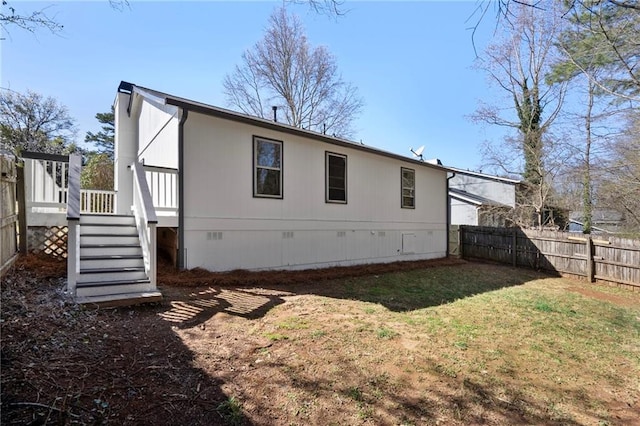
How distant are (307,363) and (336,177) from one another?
677 cm

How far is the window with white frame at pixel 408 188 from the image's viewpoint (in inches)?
457

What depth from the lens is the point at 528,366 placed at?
3.54 meters

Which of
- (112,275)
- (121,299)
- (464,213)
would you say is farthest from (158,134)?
(464,213)

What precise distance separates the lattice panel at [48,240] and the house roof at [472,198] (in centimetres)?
1778

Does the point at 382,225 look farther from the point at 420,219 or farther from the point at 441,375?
the point at 441,375

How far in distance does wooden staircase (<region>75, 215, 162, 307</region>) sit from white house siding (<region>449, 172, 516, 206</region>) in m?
17.4

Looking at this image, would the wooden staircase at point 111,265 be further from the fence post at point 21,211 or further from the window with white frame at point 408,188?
the window with white frame at point 408,188

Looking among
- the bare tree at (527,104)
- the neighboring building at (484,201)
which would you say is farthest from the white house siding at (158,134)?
the bare tree at (527,104)

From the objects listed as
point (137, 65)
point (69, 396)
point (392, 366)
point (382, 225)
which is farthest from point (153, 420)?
point (382, 225)

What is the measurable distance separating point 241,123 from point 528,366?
663 cm

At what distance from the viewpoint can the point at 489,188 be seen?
1989 centimetres

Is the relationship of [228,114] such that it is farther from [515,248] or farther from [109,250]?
[515,248]

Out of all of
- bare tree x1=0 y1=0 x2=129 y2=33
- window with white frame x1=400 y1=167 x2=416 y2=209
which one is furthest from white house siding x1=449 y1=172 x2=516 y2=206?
bare tree x1=0 y1=0 x2=129 y2=33

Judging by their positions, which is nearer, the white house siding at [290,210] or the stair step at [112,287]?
the stair step at [112,287]
